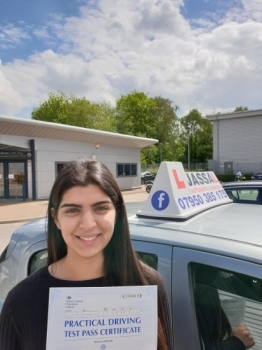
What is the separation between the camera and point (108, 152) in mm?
23297

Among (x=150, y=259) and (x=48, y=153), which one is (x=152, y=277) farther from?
(x=48, y=153)

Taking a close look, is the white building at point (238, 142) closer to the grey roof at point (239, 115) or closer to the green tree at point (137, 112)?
the grey roof at point (239, 115)

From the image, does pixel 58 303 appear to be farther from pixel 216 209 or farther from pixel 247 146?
pixel 247 146

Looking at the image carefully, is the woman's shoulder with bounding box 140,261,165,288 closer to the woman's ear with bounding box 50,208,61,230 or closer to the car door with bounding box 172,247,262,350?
the car door with bounding box 172,247,262,350

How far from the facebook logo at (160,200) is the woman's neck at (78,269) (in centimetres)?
78

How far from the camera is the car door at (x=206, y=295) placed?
1415 millimetres

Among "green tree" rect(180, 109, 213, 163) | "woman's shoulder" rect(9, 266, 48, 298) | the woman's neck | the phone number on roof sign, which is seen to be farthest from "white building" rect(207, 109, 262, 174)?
"woman's shoulder" rect(9, 266, 48, 298)

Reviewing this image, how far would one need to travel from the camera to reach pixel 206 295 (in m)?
1.52

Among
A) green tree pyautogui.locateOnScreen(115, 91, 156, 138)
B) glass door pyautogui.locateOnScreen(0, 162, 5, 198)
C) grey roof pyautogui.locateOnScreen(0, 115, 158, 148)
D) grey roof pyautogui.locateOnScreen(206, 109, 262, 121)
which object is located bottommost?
glass door pyautogui.locateOnScreen(0, 162, 5, 198)

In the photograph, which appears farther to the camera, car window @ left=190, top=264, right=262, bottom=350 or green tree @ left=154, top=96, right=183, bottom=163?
green tree @ left=154, top=96, right=183, bottom=163

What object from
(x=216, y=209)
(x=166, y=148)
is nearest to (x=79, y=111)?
(x=166, y=148)

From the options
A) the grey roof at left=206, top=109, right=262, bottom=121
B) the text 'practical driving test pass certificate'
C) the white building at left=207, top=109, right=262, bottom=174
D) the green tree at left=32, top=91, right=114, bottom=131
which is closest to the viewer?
the text 'practical driving test pass certificate'

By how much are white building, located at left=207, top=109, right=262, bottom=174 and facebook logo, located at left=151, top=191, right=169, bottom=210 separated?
110ft

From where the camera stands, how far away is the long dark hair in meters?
1.23
